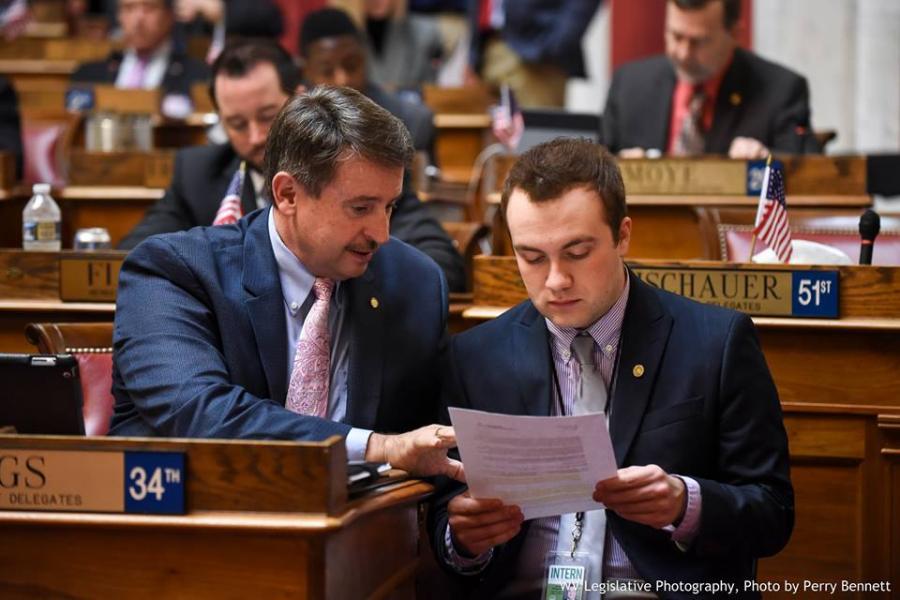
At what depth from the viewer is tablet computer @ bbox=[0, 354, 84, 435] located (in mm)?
2752

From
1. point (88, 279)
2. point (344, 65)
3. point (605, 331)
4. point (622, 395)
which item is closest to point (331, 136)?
point (605, 331)

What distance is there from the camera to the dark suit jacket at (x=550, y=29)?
8719mm

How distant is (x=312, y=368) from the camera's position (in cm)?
308

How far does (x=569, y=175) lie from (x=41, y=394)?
1085 millimetres

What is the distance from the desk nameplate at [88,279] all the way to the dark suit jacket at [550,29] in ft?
16.8

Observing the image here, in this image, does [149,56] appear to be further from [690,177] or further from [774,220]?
[774,220]

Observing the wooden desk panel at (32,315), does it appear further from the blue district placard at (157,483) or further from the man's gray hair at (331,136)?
the blue district placard at (157,483)

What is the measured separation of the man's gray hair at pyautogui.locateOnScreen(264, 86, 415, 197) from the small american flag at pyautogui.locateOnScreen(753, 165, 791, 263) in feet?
3.96

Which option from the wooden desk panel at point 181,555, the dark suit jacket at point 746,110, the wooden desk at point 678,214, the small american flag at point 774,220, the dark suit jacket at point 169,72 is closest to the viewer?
the wooden desk panel at point 181,555

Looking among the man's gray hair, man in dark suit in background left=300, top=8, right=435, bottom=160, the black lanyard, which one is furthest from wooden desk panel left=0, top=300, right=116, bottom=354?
man in dark suit in background left=300, top=8, right=435, bottom=160

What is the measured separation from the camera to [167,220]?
5.01 metres

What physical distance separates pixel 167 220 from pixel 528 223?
98.2 inches

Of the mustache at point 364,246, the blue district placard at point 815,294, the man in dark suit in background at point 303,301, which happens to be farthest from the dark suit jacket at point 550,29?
the mustache at point 364,246

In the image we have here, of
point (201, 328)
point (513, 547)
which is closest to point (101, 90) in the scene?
point (201, 328)
